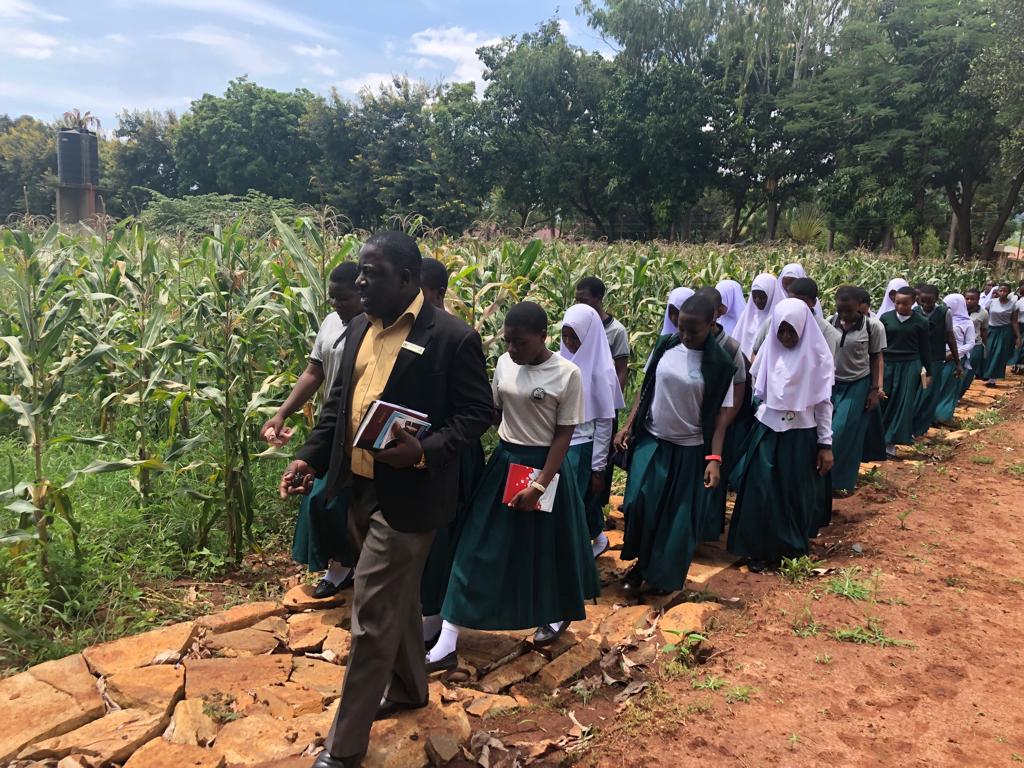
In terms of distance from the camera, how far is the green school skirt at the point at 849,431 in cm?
598

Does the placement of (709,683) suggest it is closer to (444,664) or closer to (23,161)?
(444,664)

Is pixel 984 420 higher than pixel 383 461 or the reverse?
the reverse

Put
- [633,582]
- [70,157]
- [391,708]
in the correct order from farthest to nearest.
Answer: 1. [70,157]
2. [633,582]
3. [391,708]

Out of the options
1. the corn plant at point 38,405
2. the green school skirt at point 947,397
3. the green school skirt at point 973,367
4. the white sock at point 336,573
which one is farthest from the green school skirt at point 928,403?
the corn plant at point 38,405

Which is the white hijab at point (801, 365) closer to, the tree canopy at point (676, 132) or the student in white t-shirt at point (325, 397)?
the student in white t-shirt at point (325, 397)

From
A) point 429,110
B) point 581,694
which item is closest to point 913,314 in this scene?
point 581,694

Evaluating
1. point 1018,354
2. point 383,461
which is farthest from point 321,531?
point 1018,354

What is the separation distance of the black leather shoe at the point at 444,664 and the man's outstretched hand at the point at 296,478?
1.07m

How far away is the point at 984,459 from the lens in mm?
7008

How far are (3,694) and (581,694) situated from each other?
2230 millimetres

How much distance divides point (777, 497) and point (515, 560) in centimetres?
213

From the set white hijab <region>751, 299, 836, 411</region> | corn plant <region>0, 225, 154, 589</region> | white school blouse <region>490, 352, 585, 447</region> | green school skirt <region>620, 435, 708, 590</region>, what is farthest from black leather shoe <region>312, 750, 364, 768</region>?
white hijab <region>751, 299, 836, 411</region>

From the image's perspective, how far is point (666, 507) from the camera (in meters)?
3.93

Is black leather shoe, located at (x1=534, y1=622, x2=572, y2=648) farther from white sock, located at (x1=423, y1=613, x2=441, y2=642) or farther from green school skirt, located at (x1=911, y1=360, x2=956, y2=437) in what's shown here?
green school skirt, located at (x1=911, y1=360, x2=956, y2=437)
